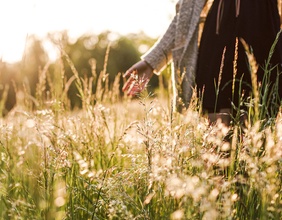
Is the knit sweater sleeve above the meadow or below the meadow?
above

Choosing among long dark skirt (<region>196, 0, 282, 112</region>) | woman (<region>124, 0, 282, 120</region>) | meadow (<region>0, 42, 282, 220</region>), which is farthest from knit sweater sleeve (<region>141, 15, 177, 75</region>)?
meadow (<region>0, 42, 282, 220</region>)

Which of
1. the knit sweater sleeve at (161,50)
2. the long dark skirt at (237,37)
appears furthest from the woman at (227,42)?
the knit sweater sleeve at (161,50)

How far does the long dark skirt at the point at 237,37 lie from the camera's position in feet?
8.50

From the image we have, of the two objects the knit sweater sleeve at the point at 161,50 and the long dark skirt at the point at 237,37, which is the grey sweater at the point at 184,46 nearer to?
the knit sweater sleeve at the point at 161,50

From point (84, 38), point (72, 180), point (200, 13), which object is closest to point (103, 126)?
point (72, 180)

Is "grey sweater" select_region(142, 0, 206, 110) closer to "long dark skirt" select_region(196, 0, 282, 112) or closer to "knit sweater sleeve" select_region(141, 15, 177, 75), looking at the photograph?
"knit sweater sleeve" select_region(141, 15, 177, 75)

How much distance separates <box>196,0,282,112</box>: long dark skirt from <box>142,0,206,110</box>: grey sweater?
126mm

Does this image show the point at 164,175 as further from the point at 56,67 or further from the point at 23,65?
the point at 56,67

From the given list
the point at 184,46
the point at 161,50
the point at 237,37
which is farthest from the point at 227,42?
the point at 161,50

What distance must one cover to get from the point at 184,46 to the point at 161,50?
15 centimetres

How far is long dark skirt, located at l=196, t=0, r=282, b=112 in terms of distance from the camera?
8.50 feet

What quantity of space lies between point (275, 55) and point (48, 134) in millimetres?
1446

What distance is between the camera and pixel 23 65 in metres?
2.18

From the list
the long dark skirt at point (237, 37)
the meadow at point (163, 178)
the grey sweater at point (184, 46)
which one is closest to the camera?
the meadow at point (163, 178)
